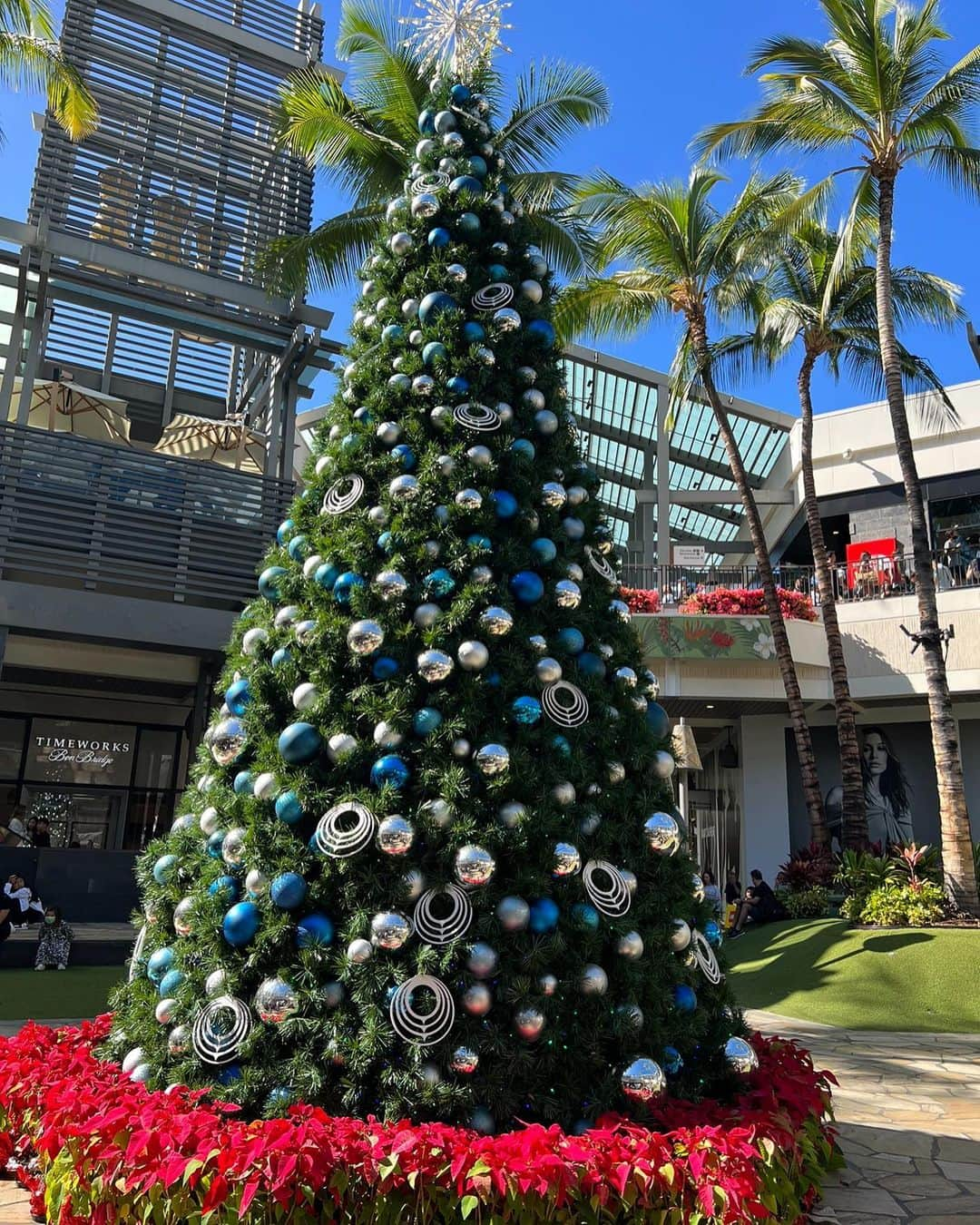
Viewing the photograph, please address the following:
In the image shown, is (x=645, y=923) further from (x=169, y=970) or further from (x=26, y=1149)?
(x=26, y=1149)

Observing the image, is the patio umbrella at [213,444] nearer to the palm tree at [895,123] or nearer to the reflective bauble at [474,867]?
the palm tree at [895,123]

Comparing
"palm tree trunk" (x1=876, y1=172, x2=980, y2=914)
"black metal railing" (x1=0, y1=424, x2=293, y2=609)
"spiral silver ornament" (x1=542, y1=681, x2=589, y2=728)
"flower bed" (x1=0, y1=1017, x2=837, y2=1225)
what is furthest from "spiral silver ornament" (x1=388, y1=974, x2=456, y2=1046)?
"palm tree trunk" (x1=876, y1=172, x2=980, y2=914)

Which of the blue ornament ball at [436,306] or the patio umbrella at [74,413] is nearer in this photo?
the blue ornament ball at [436,306]

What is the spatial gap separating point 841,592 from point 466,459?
1876 cm

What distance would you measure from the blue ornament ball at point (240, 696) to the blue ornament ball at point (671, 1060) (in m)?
2.25

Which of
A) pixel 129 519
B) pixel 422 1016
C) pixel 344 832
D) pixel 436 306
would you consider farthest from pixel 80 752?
pixel 422 1016

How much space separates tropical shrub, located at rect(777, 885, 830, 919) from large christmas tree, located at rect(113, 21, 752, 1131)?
38.5 ft

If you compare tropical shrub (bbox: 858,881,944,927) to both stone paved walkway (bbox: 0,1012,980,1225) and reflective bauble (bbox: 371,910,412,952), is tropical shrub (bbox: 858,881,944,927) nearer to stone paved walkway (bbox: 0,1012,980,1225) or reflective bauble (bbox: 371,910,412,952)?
stone paved walkway (bbox: 0,1012,980,1225)

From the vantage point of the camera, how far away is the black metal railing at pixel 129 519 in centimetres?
1232

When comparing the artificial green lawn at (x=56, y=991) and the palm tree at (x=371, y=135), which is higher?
the palm tree at (x=371, y=135)

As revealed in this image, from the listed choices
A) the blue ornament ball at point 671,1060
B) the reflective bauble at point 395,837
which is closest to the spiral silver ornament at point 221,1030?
the reflective bauble at point 395,837

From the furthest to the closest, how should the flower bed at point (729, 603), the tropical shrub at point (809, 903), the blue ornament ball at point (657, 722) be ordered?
the flower bed at point (729, 603) → the tropical shrub at point (809, 903) → the blue ornament ball at point (657, 722)

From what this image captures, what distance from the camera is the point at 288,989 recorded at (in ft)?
10.9

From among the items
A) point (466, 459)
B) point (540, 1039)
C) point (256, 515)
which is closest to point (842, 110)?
point (256, 515)
